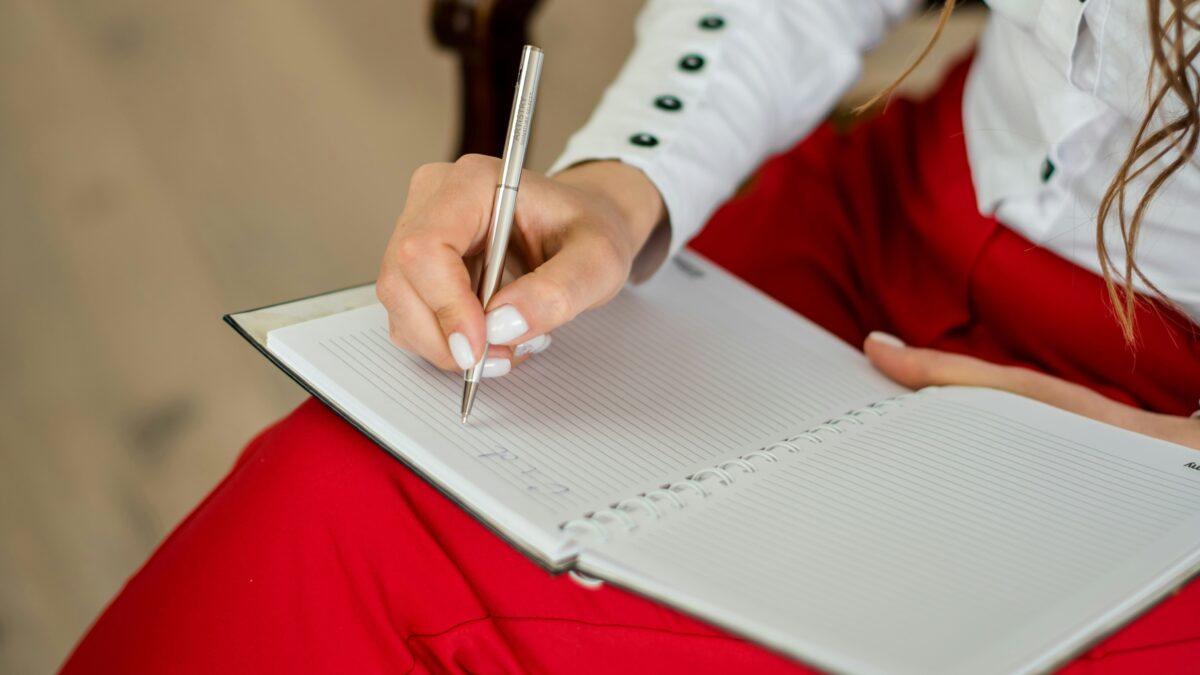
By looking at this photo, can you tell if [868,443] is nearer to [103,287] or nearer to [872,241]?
[872,241]

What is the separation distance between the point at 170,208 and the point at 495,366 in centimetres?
116

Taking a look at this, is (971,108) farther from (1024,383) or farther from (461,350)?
(461,350)

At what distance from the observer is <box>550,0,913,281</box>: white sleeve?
74 cm

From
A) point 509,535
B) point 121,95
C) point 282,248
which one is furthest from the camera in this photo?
point 121,95

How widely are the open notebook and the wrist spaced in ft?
0.21

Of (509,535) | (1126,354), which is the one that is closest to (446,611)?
(509,535)

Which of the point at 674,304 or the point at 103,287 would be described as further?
the point at 103,287

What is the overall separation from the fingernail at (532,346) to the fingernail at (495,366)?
0.02 meters

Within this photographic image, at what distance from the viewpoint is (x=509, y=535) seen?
19.0 inches

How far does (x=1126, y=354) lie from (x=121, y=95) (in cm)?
158

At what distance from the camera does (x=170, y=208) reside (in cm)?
156

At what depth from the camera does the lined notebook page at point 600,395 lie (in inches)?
20.4

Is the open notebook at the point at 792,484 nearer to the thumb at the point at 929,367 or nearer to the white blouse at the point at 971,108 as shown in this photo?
the thumb at the point at 929,367

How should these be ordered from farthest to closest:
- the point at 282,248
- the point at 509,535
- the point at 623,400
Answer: the point at 282,248 → the point at 623,400 → the point at 509,535
